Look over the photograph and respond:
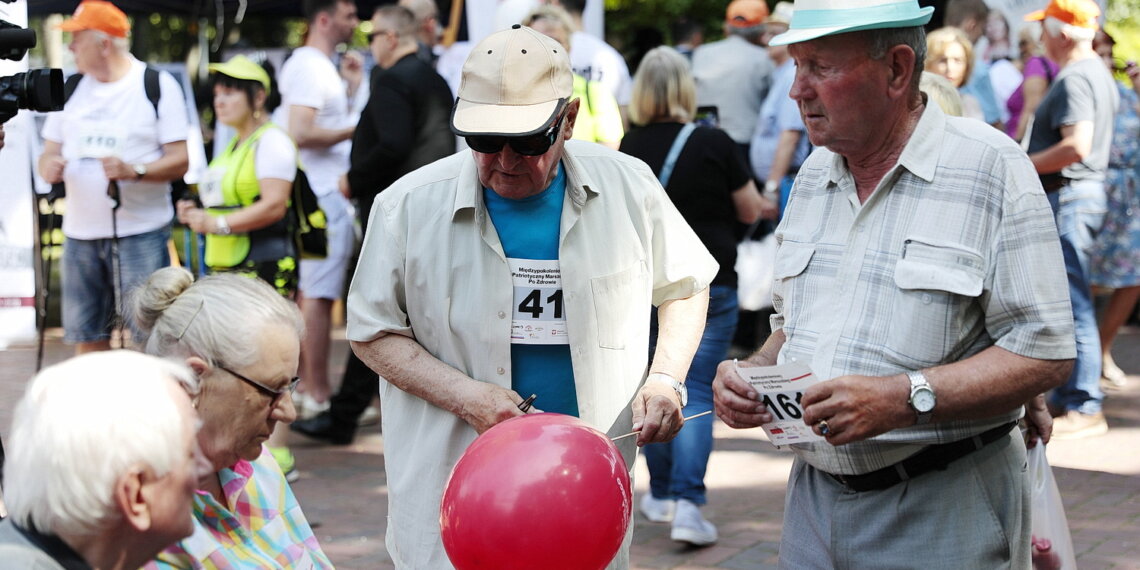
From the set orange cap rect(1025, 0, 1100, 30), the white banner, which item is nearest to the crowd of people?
the white banner

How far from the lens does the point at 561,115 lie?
309 centimetres

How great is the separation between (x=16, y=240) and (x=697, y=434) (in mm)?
3341

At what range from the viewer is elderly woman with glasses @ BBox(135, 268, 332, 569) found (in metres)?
2.66

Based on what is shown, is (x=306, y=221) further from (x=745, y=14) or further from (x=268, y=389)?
(x=268, y=389)

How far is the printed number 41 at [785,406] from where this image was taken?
269 centimetres

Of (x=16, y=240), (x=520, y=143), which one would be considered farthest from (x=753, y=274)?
(x=520, y=143)

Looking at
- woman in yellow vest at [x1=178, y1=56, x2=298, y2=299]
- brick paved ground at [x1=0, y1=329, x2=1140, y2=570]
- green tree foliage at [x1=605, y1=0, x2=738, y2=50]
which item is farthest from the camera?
green tree foliage at [x1=605, y1=0, x2=738, y2=50]

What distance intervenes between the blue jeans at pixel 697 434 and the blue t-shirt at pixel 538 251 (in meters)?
→ 2.28

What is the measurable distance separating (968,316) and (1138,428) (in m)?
5.27

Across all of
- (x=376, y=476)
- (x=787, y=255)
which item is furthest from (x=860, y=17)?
(x=376, y=476)

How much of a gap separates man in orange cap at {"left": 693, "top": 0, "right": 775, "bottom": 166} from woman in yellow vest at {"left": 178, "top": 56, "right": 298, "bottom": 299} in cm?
358

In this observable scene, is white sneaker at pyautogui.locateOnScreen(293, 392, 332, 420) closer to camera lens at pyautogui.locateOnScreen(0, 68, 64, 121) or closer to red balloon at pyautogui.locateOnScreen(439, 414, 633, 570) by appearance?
camera lens at pyautogui.locateOnScreen(0, 68, 64, 121)

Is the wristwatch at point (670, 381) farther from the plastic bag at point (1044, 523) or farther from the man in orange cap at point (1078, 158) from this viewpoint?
the man in orange cap at point (1078, 158)

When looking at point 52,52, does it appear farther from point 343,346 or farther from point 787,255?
point 787,255
